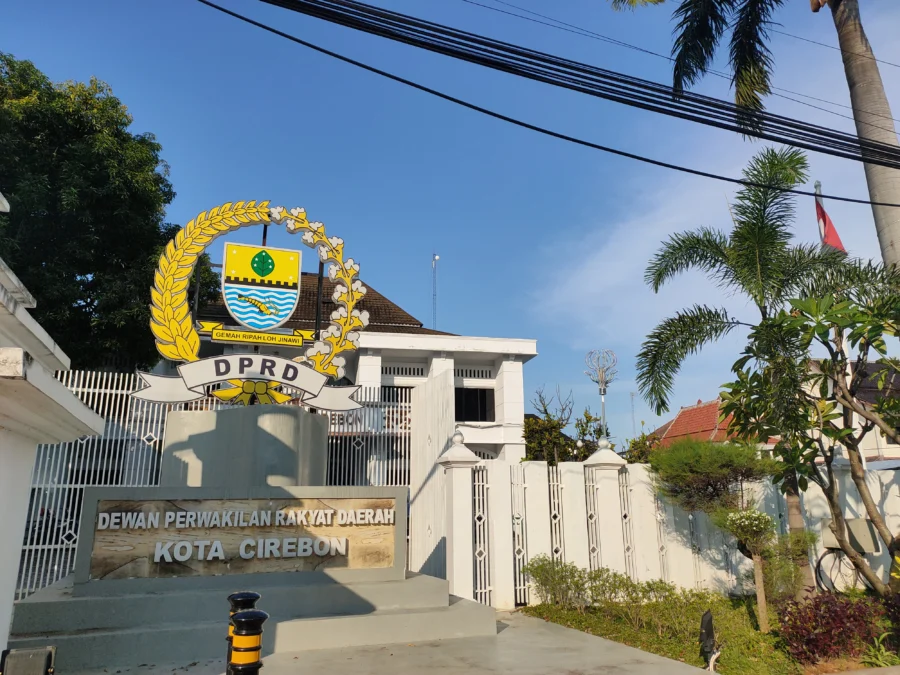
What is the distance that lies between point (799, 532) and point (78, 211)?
17078mm

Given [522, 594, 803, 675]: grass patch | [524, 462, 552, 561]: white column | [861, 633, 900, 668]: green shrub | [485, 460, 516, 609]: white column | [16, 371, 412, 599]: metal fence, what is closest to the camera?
[861, 633, 900, 668]: green shrub

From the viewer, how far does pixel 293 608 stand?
24.1ft

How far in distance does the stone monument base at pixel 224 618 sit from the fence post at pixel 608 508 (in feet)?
10.5

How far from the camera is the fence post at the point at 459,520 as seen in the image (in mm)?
9406

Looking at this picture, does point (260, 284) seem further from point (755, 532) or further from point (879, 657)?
point (879, 657)

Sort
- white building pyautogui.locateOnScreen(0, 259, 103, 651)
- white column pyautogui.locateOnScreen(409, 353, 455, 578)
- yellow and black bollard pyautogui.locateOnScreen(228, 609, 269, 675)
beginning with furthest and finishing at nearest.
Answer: white column pyautogui.locateOnScreen(409, 353, 455, 578) < yellow and black bollard pyautogui.locateOnScreen(228, 609, 269, 675) < white building pyautogui.locateOnScreen(0, 259, 103, 651)

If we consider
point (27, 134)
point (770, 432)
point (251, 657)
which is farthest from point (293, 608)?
point (27, 134)

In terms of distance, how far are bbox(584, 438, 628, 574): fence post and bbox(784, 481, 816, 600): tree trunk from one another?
8.27 ft

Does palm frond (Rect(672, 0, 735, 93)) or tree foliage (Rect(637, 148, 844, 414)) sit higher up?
palm frond (Rect(672, 0, 735, 93))

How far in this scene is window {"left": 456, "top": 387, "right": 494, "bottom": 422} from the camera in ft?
73.3

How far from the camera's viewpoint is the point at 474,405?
22.7 m

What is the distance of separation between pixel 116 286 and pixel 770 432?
15375 mm

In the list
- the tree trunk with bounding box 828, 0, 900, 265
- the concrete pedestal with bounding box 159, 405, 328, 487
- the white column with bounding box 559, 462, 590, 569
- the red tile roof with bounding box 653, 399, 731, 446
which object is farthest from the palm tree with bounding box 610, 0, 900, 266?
the red tile roof with bounding box 653, 399, 731, 446

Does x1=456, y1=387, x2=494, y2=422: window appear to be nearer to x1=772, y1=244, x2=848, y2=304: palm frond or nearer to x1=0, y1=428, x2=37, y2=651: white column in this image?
x1=772, y1=244, x2=848, y2=304: palm frond
